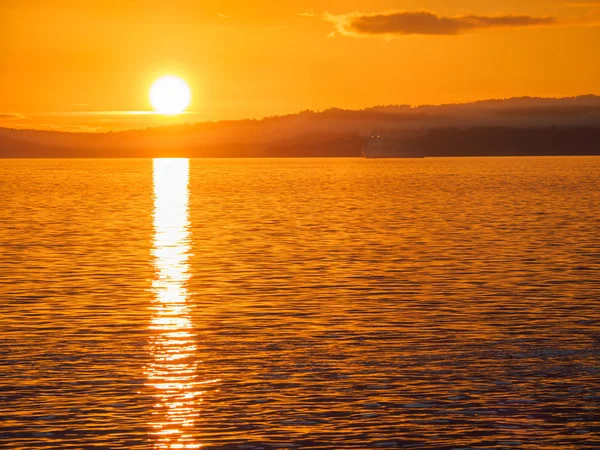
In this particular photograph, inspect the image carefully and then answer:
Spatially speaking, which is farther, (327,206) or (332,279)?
(327,206)

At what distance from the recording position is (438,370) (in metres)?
30.0

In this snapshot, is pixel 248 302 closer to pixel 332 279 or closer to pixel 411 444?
pixel 332 279

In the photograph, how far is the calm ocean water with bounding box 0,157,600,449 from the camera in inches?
963

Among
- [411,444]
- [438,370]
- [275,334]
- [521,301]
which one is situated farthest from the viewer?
[521,301]

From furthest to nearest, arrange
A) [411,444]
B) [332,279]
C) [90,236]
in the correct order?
[90,236], [332,279], [411,444]

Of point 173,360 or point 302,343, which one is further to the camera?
point 302,343

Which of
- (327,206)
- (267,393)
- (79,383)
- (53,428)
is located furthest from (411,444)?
(327,206)

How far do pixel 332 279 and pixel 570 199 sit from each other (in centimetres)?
8524

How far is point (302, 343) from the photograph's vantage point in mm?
34281

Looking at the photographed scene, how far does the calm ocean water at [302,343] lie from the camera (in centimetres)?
2445

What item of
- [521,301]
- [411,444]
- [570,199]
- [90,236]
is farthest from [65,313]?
[570,199]

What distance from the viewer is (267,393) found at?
90.1 feet

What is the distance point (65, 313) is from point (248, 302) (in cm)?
761

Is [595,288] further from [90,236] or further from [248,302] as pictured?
Result: [90,236]
